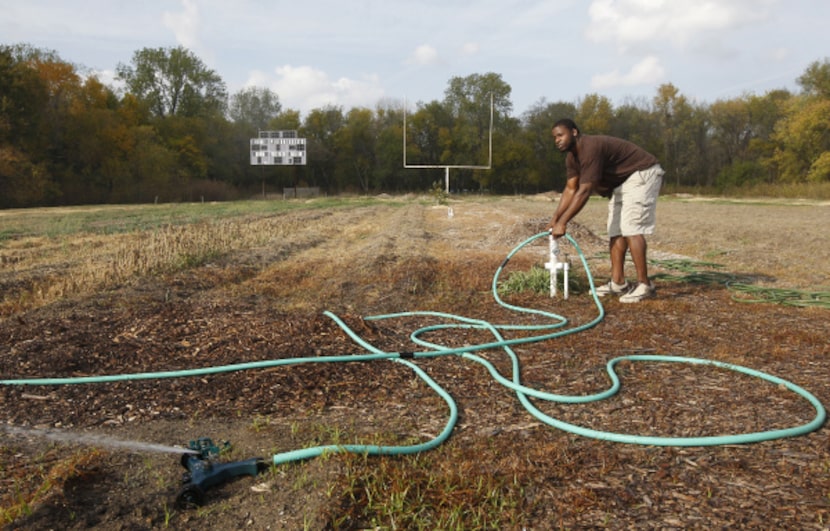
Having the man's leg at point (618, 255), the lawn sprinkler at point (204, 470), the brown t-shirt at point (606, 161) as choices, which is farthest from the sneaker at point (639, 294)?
the lawn sprinkler at point (204, 470)

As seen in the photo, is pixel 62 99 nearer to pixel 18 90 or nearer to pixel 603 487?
pixel 18 90

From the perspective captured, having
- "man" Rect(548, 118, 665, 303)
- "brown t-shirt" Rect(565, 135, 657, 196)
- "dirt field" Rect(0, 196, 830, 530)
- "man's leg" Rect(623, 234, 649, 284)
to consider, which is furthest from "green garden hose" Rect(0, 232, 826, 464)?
"brown t-shirt" Rect(565, 135, 657, 196)

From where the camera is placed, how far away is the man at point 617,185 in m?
5.80

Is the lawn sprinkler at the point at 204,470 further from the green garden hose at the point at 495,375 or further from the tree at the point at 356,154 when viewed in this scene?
the tree at the point at 356,154

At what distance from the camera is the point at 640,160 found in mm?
6078

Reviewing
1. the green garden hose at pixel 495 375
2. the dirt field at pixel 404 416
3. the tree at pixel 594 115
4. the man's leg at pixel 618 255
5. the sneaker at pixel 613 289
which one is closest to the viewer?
the dirt field at pixel 404 416

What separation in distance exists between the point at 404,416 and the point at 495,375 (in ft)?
2.54

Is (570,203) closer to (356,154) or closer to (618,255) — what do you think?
(618,255)

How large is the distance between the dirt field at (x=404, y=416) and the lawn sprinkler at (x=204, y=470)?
0.04 m

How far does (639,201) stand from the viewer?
19.6ft

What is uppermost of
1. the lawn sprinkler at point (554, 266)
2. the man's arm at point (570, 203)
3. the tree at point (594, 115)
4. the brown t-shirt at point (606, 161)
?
the tree at point (594, 115)

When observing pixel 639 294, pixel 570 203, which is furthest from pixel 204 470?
pixel 639 294

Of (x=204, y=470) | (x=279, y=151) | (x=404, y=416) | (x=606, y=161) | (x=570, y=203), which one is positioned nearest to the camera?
(x=204, y=470)

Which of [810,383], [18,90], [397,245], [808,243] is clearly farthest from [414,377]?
[18,90]
